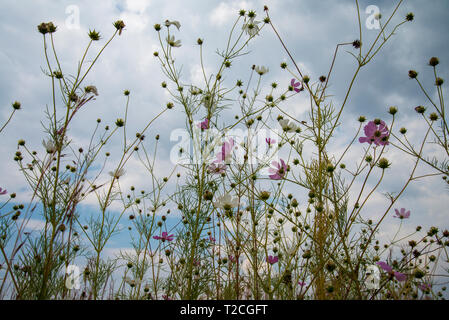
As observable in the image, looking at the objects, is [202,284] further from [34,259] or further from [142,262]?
[34,259]

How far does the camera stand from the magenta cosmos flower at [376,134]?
56.7 inches

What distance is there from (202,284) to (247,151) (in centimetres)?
80

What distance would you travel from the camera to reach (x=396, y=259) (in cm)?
165

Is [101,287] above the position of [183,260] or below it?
below

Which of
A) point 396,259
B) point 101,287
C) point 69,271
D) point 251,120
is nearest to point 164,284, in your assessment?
point 101,287

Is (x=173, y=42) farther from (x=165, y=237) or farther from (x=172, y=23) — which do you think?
(x=165, y=237)

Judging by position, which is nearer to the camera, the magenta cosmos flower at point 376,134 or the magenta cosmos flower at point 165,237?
the magenta cosmos flower at point 376,134

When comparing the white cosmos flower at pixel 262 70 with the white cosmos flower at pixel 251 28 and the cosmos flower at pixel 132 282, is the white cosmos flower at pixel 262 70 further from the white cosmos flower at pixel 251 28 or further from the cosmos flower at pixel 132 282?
the cosmos flower at pixel 132 282

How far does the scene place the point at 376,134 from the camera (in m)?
1.45

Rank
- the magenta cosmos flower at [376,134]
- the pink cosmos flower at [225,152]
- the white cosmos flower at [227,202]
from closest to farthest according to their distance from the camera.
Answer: the white cosmos flower at [227,202] → the magenta cosmos flower at [376,134] → the pink cosmos flower at [225,152]

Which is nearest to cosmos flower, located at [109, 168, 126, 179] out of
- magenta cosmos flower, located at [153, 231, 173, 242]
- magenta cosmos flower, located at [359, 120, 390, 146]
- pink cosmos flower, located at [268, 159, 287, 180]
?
magenta cosmos flower, located at [153, 231, 173, 242]

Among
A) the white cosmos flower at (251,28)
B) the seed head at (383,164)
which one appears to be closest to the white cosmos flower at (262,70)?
the white cosmos flower at (251,28)

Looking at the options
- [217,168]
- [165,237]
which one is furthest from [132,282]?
[217,168]
